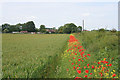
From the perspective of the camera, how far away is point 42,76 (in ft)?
15.3

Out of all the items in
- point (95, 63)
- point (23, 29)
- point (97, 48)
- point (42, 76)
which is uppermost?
point (23, 29)

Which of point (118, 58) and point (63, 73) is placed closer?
point (63, 73)

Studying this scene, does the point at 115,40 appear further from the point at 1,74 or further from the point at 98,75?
the point at 1,74

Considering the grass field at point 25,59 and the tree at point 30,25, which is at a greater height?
the tree at point 30,25

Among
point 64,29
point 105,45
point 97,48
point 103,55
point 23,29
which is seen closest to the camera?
point 103,55

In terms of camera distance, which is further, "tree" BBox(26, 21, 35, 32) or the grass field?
"tree" BBox(26, 21, 35, 32)

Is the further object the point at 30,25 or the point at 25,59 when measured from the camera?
the point at 30,25

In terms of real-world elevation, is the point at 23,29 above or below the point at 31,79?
above

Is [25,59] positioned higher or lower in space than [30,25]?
lower

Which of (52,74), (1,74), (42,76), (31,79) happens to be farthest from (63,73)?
(1,74)

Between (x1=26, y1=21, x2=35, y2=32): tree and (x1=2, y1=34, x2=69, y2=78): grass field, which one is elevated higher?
(x1=26, y1=21, x2=35, y2=32): tree

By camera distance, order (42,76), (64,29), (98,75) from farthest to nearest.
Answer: (64,29), (42,76), (98,75)

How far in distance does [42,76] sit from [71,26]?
9270 centimetres

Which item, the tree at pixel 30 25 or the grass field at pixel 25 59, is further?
the tree at pixel 30 25
